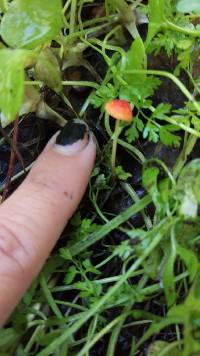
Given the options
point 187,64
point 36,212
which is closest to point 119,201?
point 36,212

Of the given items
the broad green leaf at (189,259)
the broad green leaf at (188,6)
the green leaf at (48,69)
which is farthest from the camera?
the green leaf at (48,69)

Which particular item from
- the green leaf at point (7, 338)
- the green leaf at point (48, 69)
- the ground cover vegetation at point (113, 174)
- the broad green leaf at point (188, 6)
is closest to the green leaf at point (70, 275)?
the ground cover vegetation at point (113, 174)

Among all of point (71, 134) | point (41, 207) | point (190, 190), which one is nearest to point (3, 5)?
point (71, 134)

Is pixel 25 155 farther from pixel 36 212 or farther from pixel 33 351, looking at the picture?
pixel 33 351

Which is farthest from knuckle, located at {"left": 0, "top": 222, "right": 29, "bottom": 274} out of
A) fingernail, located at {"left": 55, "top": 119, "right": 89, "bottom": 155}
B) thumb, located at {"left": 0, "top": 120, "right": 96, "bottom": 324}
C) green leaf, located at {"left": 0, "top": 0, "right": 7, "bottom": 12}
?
green leaf, located at {"left": 0, "top": 0, "right": 7, "bottom": 12}

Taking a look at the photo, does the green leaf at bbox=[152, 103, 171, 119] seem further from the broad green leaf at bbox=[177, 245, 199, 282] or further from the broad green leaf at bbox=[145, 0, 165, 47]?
the broad green leaf at bbox=[177, 245, 199, 282]

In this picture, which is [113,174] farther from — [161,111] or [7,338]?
[7,338]

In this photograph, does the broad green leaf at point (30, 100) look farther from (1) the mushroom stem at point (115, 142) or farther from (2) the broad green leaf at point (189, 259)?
(2) the broad green leaf at point (189, 259)
